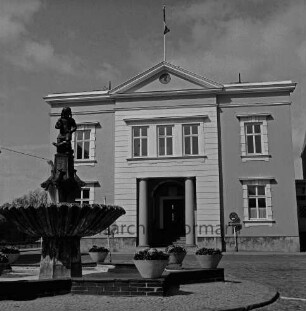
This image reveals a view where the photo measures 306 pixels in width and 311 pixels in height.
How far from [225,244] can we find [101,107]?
12.1m

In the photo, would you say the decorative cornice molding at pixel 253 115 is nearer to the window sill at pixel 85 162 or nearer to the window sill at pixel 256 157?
the window sill at pixel 256 157

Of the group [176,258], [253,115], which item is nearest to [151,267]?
[176,258]

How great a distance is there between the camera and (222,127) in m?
29.8

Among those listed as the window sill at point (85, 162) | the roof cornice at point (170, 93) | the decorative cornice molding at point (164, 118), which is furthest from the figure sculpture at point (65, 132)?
the window sill at point (85, 162)

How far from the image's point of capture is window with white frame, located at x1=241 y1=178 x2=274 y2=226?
2838 centimetres

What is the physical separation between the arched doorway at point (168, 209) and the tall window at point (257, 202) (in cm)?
481

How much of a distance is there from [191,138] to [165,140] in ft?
5.48

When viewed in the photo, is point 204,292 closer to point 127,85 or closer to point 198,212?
point 198,212

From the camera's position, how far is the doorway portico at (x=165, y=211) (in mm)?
28891

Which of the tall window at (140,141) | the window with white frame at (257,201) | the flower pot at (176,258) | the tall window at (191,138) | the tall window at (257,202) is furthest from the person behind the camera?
the tall window at (140,141)

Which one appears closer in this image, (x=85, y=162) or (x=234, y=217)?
(x=234, y=217)

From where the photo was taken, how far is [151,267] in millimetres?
9711

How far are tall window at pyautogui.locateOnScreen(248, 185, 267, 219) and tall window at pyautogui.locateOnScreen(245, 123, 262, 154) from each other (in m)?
2.35

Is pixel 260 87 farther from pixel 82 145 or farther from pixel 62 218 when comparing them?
pixel 62 218
